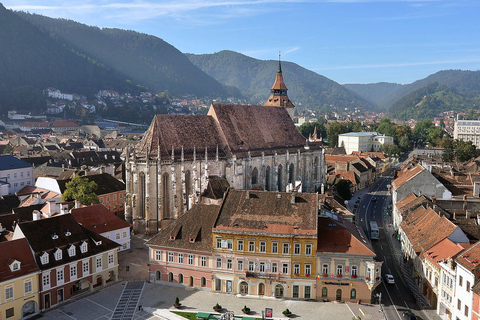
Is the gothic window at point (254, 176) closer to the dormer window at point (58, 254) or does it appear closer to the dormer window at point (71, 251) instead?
the dormer window at point (71, 251)

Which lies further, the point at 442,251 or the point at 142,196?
the point at 142,196

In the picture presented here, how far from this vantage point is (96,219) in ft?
192

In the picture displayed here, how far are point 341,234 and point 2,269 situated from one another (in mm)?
33731

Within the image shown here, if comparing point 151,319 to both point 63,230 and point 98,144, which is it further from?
point 98,144

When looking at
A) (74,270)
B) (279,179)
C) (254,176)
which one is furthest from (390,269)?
(279,179)

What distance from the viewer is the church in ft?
229

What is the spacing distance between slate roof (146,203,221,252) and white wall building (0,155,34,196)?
5178 cm

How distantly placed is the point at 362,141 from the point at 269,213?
460 ft

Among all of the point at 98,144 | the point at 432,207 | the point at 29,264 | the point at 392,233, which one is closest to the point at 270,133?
the point at 392,233

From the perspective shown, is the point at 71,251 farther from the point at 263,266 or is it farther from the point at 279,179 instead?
the point at 279,179

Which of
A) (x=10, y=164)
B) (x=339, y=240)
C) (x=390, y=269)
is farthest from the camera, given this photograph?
(x=10, y=164)

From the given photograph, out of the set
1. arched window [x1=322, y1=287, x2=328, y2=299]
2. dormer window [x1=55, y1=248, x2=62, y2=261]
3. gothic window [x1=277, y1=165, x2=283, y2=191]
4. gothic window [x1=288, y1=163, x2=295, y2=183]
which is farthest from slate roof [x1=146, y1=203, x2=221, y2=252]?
gothic window [x1=288, y1=163, x2=295, y2=183]

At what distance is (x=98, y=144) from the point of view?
164875 millimetres

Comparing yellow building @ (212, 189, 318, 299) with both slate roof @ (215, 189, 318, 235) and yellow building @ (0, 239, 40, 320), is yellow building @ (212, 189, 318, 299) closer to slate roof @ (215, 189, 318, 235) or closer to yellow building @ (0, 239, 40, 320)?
slate roof @ (215, 189, 318, 235)
